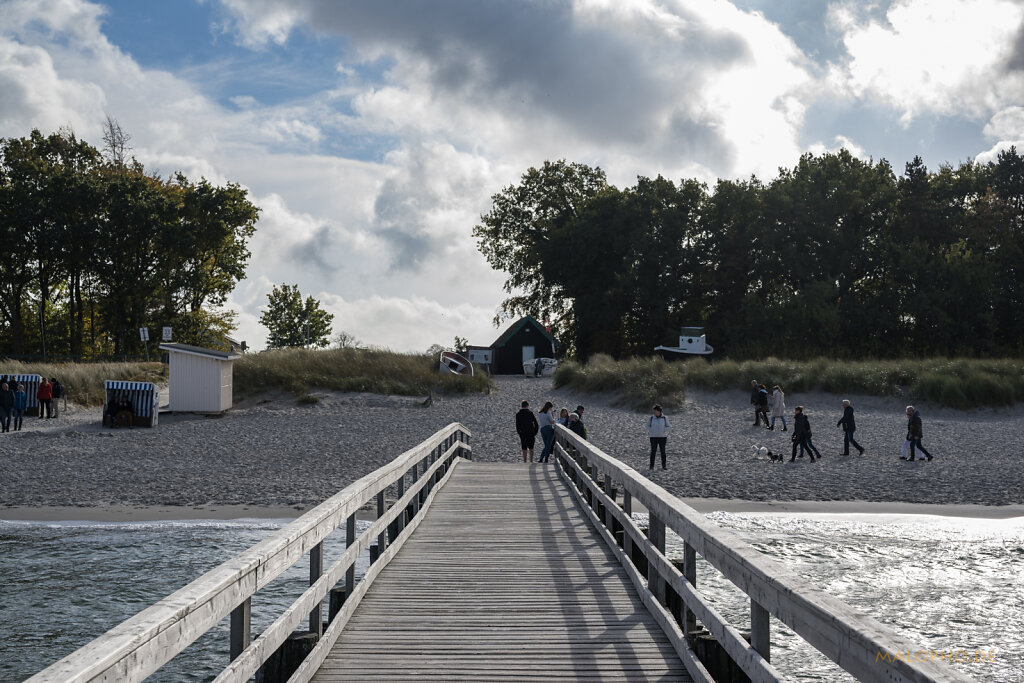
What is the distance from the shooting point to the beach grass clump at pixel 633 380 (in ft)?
109

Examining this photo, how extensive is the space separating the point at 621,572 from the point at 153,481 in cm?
1471

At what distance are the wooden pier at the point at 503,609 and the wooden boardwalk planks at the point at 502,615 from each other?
0.02 m

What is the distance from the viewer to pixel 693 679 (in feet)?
14.4

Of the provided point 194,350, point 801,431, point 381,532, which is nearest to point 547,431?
point 801,431

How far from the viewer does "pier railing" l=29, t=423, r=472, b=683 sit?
7.37 feet

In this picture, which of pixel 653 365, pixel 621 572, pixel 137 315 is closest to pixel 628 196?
pixel 653 365

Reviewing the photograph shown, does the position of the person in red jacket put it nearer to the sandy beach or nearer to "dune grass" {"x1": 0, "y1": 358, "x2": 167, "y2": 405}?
the sandy beach

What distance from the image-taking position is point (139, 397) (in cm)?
2830

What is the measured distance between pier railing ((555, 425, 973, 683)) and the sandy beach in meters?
11.0

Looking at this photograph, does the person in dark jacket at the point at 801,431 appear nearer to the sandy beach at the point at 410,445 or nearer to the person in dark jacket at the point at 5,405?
the sandy beach at the point at 410,445

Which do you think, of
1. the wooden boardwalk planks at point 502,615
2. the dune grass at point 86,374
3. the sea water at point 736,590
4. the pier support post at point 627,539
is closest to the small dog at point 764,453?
the sea water at point 736,590

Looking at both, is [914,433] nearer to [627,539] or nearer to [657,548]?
[627,539]

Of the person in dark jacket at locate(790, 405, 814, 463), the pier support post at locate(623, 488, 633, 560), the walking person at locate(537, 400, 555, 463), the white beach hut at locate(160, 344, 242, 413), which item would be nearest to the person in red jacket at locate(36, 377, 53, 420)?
the white beach hut at locate(160, 344, 242, 413)

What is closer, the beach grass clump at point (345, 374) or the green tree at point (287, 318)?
the beach grass clump at point (345, 374)
